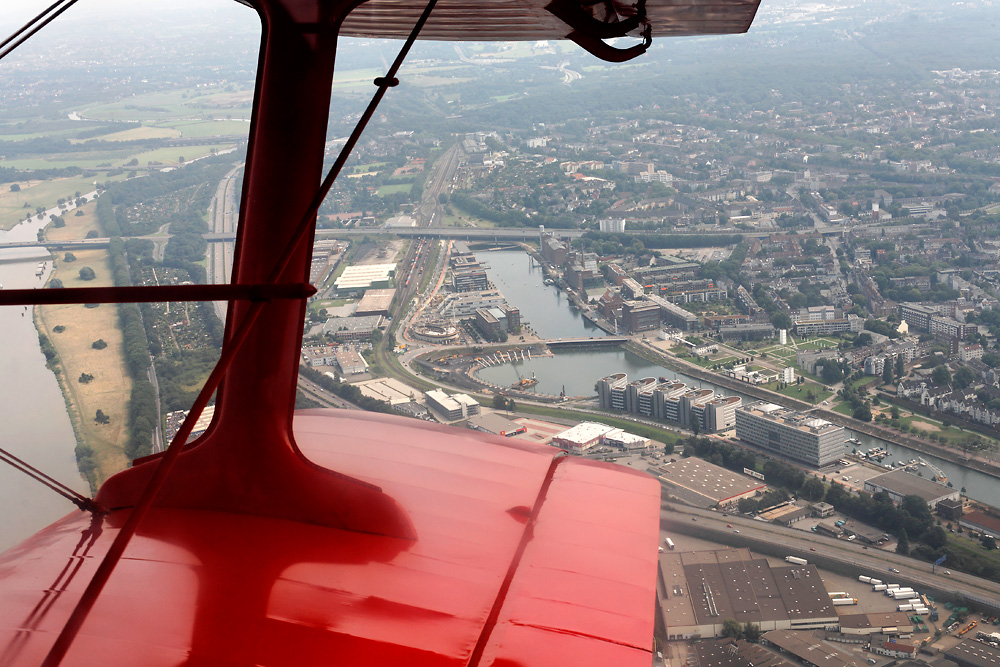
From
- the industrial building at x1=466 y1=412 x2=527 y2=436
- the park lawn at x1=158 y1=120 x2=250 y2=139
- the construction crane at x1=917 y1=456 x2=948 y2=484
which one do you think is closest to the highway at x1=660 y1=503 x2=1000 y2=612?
the construction crane at x1=917 y1=456 x2=948 y2=484

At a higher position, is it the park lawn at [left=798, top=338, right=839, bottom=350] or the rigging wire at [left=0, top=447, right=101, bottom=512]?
the rigging wire at [left=0, top=447, right=101, bottom=512]

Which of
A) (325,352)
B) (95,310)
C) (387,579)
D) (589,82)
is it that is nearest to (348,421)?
(387,579)

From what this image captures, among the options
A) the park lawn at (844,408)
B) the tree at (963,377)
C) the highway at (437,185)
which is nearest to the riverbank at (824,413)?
the park lawn at (844,408)

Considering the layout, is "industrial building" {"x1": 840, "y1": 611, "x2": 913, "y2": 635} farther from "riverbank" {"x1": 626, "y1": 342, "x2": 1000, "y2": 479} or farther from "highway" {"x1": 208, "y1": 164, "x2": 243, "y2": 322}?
"highway" {"x1": 208, "y1": 164, "x2": 243, "y2": 322}

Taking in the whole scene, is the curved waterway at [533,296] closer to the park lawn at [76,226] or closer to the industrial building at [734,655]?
the park lawn at [76,226]

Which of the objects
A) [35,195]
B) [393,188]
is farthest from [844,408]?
[393,188]
